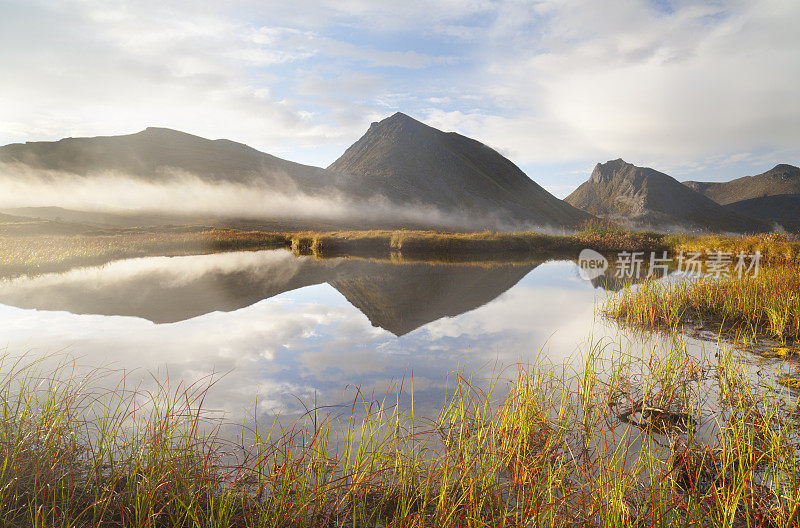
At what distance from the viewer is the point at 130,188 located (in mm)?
162750

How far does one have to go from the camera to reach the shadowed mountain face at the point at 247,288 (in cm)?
1124

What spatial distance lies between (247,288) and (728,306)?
48.5 feet

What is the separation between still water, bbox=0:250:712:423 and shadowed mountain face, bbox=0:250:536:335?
0.23 ft

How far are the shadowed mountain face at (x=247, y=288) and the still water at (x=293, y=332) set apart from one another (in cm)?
7

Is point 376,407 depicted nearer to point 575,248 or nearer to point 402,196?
point 575,248

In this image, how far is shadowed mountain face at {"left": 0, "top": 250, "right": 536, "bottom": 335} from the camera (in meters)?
11.2

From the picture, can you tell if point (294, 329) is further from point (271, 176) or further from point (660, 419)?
point (271, 176)

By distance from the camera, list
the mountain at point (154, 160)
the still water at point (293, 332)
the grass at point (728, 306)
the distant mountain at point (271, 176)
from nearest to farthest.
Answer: the still water at point (293, 332) < the grass at point (728, 306) < the distant mountain at point (271, 176) < the mountain at point (154, 160)

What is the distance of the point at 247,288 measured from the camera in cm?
1542

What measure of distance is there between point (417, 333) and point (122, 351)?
18.9ft

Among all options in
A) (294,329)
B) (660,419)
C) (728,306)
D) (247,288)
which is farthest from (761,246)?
(247,288)

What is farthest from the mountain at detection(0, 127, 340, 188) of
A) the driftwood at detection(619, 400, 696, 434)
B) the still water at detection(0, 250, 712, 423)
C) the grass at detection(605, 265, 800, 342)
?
the driftwood at detection(619, 400, 696, 434)

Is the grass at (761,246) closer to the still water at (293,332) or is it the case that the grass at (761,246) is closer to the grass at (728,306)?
the grass at (728,306)

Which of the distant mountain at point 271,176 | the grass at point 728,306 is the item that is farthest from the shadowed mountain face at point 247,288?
the distant mountain at point 271,176
